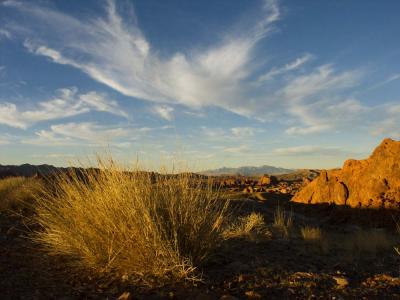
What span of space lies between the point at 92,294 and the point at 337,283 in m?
2.73

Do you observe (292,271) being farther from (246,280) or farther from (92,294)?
(92,294)

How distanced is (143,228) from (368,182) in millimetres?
8634

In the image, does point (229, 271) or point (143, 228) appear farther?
point (229, 271)

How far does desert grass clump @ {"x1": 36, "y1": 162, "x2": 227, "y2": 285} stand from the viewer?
486 centimetres

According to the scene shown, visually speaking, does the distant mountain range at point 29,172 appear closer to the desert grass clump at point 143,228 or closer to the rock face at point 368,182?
the desert grass clump at point 143,228

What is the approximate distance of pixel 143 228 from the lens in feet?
16.2

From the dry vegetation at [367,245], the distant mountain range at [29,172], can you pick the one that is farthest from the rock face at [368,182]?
the distant mountain range at [29,172]

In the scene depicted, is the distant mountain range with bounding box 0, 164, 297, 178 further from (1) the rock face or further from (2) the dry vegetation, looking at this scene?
(1) the rock face

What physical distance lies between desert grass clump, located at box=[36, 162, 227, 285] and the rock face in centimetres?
706

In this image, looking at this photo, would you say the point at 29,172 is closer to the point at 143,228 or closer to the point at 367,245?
the point at 367,245

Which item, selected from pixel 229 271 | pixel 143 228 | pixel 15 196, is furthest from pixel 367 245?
pixel 15 196

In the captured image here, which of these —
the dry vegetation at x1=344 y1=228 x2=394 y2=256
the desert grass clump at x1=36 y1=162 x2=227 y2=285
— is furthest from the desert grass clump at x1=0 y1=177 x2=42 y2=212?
the dry vegetation at x1=344 y1=228 x2=394 y2=256

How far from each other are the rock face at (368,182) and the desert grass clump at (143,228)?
706cm

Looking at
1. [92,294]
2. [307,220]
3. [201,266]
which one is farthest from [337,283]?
[307,220]
